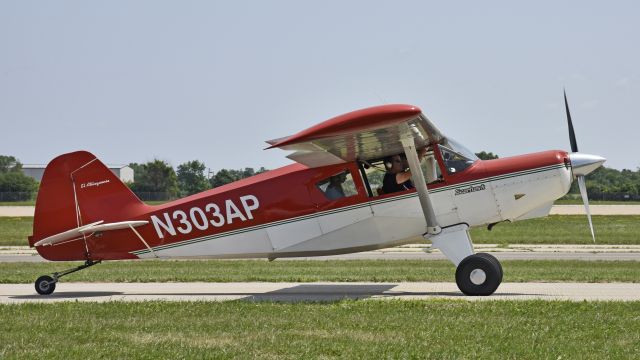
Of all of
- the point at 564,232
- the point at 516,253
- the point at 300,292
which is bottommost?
the point at 564,232

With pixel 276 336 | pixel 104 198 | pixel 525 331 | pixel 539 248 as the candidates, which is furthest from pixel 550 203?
pixel 539 248

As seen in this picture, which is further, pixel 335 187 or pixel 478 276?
pixel 335 187

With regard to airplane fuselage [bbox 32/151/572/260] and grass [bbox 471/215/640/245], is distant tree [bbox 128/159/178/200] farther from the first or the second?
airplane fuselage [bbox 32/151/572/260]

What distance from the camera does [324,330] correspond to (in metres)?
9.06

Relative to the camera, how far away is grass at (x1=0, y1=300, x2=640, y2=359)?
7.86 metres

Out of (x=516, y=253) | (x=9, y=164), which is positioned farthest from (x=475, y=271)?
(x=9, y=164)

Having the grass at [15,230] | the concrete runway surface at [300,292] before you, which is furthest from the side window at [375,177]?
the grass at [15,230]

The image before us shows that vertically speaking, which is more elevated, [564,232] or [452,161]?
[452,161]

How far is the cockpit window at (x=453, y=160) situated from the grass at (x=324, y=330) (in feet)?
8.43

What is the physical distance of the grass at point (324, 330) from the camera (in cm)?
786

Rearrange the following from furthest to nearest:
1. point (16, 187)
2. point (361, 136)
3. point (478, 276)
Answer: point (16, 187)
point (478, 276)
point (361, 136)

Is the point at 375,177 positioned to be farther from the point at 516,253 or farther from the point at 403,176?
the point at 516,253

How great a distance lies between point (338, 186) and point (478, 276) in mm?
2579

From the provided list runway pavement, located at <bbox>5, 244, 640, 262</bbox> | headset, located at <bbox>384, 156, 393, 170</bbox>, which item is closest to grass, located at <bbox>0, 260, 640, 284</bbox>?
runway pavement, located at <bbox>5, 244, 640, 262</bbox>
